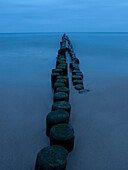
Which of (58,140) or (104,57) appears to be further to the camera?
(104,57)

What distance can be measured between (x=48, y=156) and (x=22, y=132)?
938mm

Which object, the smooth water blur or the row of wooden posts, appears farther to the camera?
the smooth water blur

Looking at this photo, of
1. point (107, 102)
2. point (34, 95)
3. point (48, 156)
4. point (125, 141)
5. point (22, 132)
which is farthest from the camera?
point (34, 95)

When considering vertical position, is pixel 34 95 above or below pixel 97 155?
above

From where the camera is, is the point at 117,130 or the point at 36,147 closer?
the point at 36,147

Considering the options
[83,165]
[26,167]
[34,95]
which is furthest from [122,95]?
[26,167]

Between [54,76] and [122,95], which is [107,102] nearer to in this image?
[122,95]

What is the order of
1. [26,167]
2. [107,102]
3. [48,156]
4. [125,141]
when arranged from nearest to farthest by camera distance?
1. [48,156]
2. [26,167]
3. [125,141]
4. [107,102]

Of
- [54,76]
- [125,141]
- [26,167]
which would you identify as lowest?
[26,167]

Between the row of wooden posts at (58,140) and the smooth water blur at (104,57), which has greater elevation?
the smooth water blur at (104,57)

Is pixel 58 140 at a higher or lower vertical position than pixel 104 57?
lower

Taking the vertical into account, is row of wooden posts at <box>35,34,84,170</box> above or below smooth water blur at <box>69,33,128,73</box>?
below

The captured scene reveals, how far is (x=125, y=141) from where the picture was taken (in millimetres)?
2111

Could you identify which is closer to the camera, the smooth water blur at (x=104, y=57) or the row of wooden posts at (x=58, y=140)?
the row of wooden posts at (x=58, y=140)
